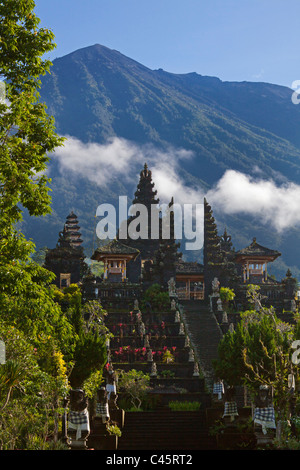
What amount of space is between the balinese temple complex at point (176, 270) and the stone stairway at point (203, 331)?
9.71 feet

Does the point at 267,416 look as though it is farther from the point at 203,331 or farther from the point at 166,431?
the point at 203,331

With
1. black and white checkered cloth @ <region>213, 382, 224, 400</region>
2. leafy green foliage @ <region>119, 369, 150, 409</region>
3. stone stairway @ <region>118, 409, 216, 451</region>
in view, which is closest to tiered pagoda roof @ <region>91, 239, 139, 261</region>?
leafy green foliage @ <region>119, 369, 150, 409</region>

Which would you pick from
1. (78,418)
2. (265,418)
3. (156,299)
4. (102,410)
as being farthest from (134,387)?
(156,299)

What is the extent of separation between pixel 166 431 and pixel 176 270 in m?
27.9

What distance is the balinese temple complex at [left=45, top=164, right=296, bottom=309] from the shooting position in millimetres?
48812

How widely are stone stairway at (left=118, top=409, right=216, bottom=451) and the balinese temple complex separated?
16764 mm

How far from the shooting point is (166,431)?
28797 millimetres

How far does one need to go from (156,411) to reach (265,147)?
167 meters

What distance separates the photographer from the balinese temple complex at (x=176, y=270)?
4881 cm

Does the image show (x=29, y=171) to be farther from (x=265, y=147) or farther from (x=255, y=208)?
(x=265, y=147)

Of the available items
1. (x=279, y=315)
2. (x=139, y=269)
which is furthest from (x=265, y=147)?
(x=279, y=315)

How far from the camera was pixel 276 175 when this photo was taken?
17812 cm

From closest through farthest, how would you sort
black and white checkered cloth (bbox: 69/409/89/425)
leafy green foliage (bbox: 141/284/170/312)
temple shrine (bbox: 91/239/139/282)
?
1. black and white checkered cloth (bbox: 69/409/89/425)
2. leafy green foliage (bbox: 141/284/170/312)
3. temple shrine (bbox: 91/239/139/282)

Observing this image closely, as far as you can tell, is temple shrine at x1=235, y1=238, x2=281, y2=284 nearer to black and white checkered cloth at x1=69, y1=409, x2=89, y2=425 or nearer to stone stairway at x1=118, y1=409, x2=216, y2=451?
stone stairway at x1=118, y1=409, x2=216, y2=451
